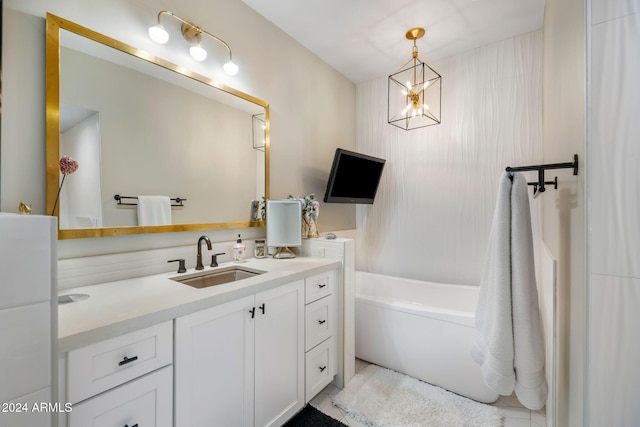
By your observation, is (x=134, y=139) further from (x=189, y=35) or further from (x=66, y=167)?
(x=189, y=35)

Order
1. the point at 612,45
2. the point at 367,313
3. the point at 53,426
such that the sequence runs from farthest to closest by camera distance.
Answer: the point at 367,313 < the point at 53,426 < the point at 612,45

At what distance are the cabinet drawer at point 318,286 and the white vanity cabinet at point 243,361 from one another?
2.0 inches

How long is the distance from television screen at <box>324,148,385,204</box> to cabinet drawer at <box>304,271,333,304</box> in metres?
0.95

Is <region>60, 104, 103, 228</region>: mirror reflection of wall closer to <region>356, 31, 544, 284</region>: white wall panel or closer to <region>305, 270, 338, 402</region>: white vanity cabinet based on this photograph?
<region>305, 270, 338, 402</region>: white vanity cabinet

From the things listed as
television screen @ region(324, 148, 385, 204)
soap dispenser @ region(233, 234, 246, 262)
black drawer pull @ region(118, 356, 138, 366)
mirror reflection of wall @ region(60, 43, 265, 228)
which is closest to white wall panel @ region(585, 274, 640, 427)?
black drawer pull @ region(118, 356, 138, 366)

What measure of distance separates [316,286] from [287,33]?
7.26 feet

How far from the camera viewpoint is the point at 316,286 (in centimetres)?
172

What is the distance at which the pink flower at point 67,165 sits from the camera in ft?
3.86

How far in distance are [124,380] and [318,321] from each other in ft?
3.58

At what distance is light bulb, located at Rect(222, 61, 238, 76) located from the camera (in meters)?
1.85

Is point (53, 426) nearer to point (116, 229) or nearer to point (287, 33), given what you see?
point (116, 229)

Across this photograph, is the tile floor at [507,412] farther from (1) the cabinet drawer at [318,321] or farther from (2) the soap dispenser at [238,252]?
(2) the soap dispenser at [238,252]

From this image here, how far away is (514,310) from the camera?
3.59ft

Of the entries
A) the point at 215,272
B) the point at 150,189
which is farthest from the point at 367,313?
the point at 150,189
